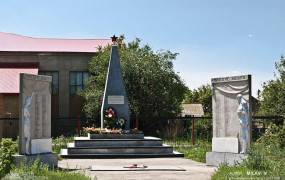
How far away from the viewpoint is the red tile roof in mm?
34094

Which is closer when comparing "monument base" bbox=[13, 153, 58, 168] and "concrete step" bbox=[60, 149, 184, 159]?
"monument base" bbox=[13, 153, 58, 168]

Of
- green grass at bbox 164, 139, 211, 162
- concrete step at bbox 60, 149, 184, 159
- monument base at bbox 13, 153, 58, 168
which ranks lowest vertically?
concrete step at bbox 60, 149, 184, 159

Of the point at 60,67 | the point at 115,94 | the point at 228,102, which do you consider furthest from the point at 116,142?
the point at 60,67

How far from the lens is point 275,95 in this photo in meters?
33.0

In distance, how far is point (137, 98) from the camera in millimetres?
33312

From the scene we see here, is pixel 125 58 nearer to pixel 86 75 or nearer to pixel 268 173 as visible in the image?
pixel 86 75

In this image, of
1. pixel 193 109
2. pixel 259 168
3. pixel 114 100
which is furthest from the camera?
pixel 193 109

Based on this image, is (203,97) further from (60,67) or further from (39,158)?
(39,158)

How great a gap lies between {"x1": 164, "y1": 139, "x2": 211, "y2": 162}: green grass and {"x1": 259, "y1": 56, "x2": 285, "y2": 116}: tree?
870 cm

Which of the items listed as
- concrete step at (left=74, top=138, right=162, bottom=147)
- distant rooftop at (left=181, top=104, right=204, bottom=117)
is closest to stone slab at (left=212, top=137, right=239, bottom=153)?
concrete step at (left=74, top=138, right=162, bottom=147)

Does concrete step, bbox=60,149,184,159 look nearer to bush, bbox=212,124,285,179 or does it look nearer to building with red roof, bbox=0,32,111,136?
bush, bbox=212,124,285,179

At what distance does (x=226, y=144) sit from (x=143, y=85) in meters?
18.5

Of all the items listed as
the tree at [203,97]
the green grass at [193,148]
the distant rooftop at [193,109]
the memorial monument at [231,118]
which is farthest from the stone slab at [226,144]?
the tree at [203,97]

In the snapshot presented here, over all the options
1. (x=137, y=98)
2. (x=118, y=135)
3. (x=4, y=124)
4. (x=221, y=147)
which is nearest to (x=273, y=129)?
(x=221, y=147)
